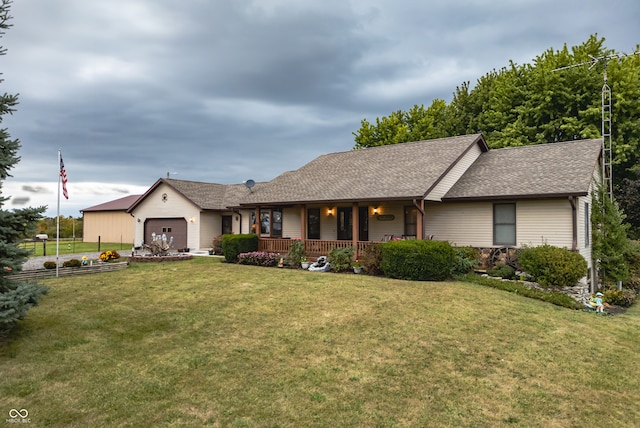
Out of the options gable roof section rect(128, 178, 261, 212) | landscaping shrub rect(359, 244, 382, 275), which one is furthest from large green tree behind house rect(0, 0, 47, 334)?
gable roof section rect(128, 178, 261, 212)

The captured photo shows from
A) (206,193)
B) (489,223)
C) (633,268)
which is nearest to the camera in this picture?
(489,223)

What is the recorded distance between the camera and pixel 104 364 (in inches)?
245

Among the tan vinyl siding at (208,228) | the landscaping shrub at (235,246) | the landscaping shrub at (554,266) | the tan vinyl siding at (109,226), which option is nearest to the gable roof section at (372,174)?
the landscaping shrub at (235,246)

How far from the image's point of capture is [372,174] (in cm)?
1833

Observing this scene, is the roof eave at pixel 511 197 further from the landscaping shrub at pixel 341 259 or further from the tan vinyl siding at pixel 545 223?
the landscaping shrub at pixel 341 259

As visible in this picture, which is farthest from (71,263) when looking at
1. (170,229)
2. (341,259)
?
(170,229)

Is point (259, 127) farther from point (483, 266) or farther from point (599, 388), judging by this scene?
point (599, 388)

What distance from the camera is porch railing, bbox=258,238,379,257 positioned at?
15.8 m

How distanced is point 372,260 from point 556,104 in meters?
20.6

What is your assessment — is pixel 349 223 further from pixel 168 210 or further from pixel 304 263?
pixel 168 210

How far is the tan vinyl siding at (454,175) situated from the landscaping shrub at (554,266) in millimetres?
4173

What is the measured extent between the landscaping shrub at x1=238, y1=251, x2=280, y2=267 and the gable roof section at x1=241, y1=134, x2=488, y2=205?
271cm

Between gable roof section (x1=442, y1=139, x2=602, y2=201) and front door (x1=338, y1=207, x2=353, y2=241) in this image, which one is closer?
gable roof section (x1=442, y1=139, x2=602, y2=201)

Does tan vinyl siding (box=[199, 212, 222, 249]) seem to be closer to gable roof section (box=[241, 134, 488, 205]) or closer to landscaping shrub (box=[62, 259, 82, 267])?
gable roof section (box=[241, 134, 488, 205])
